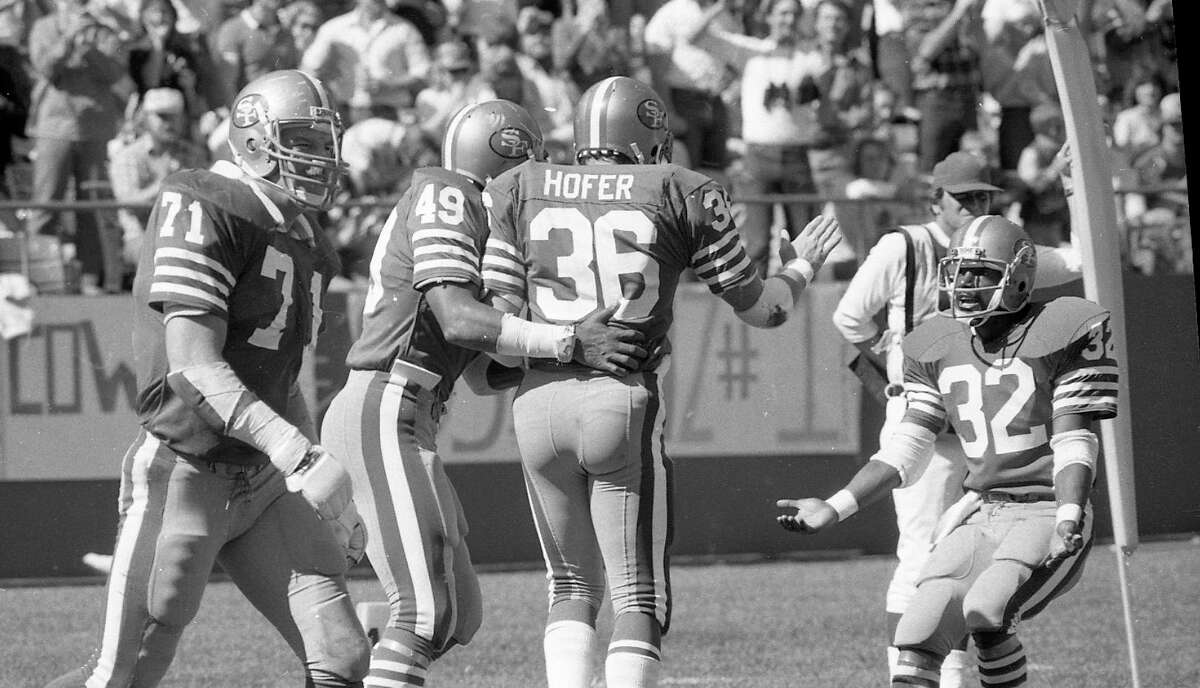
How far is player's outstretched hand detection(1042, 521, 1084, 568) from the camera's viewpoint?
15.1ft

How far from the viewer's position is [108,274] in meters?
9.34

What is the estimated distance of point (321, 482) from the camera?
407 centimetres

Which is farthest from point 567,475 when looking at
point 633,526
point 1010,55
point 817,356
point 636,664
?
point 1010,55

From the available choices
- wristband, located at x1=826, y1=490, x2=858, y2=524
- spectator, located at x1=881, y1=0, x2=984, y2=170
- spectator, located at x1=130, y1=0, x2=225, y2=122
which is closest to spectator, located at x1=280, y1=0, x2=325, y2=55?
spectator, located at x1=130, y1=0, x2=225, y2=122

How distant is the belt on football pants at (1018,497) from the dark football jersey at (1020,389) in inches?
1.0

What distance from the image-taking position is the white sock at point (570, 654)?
4539 mm

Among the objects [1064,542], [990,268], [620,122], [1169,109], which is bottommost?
[1064,542]

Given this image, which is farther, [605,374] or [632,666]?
[605,374]

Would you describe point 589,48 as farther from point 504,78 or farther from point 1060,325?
point 1060,325

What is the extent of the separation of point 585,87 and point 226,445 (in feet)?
22.0

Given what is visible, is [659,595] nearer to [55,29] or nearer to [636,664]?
[636,664]

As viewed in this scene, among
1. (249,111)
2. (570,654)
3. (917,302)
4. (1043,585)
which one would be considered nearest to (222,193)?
(249,111)

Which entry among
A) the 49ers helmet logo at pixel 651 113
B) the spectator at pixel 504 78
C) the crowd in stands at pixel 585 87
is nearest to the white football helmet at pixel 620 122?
the 49ers helmet logo at pixel 651 113

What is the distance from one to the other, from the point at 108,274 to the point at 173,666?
310cm
